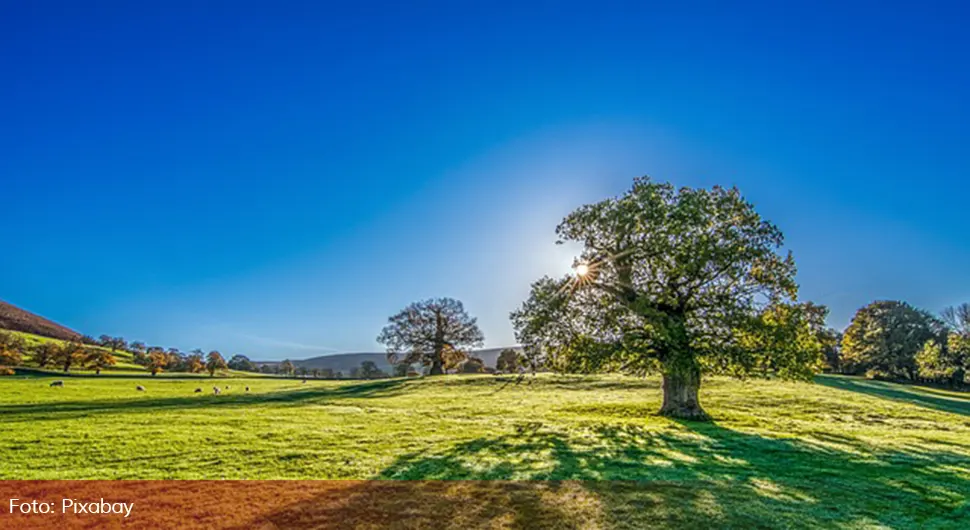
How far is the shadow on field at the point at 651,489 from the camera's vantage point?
7.30 m

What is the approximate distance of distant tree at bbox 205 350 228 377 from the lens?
235ft

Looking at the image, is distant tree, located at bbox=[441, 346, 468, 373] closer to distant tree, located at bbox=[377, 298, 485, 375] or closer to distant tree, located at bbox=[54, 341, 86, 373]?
distant tree, located at bbox=[377, 298, 485, 375]

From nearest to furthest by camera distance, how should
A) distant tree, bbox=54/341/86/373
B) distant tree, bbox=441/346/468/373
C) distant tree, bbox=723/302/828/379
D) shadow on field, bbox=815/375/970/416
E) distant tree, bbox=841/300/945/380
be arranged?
1. distant tree, bbox=723/302/828/379
2. shadow on field, bbox=815/375/970/416
3. distant tree, bbox=54/341/86/373
4. distant tree, bbox=441/346/468/373
5. distant tree, bbox=841/300/945/380

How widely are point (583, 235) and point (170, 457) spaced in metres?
19.8

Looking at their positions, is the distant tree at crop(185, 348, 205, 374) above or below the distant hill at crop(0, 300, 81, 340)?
below

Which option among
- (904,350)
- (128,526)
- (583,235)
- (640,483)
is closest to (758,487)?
(640,483)

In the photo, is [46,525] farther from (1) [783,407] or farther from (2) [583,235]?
(1) [783,407]

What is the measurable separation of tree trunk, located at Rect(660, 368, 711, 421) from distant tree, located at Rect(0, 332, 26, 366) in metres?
73.6

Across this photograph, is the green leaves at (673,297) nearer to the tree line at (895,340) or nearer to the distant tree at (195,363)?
the tree line at (895,340)

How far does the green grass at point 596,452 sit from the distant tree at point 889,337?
2036 inches

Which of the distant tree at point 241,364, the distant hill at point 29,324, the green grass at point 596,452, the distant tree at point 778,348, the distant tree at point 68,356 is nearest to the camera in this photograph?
the green grass at point 596,452

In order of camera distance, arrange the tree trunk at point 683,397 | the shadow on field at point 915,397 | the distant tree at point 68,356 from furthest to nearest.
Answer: the distant tree at point 68,356 → the shadow on field at point 915,397 → the tree trunk at point 683,397

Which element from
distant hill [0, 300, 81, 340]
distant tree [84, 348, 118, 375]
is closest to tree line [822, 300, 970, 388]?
distant tree [84, 348, 118, 375]

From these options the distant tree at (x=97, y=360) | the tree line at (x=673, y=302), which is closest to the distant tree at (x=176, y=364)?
the distant tree at (x=97, y=360)
